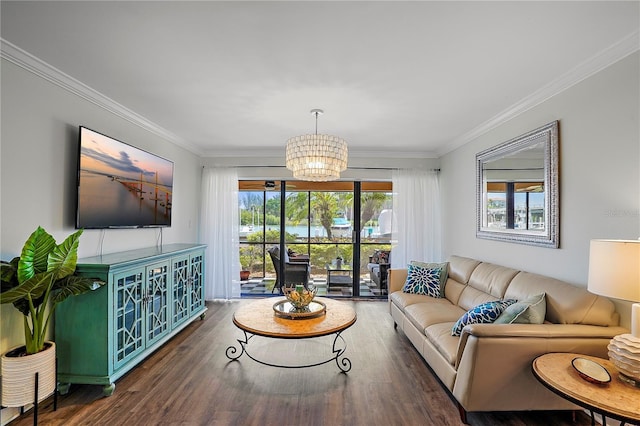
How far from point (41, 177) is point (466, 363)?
3.41 metres

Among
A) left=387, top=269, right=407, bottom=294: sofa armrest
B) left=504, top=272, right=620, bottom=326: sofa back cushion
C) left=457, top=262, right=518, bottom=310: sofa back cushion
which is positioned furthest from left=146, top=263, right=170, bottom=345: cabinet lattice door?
left=504, top=272, right=620, bottom=326: sofa back cushion

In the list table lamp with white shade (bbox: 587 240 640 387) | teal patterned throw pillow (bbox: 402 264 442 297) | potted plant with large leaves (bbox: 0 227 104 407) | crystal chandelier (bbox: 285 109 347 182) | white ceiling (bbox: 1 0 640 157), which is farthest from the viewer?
teal patterned throw pillow (bbox: 402 264 442 297)

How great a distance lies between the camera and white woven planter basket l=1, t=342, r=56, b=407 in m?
2.05

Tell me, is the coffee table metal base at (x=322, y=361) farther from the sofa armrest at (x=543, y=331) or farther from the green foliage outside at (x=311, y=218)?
the green foliage outside at (x=311, y=218)

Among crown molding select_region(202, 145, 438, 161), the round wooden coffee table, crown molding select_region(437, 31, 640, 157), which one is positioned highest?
crown molding select_region(437, 31, 640, 157)

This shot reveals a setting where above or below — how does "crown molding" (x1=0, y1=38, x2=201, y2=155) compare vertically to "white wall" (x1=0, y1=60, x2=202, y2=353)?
above

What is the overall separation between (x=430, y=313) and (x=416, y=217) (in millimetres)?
2402

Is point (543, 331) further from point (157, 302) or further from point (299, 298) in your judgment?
point (157, 302)

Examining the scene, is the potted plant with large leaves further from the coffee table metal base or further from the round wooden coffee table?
the coffee table metal base

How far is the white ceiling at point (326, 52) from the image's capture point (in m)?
1.84

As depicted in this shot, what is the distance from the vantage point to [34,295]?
2096 mm

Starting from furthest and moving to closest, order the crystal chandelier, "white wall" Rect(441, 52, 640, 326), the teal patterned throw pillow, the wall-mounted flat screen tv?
the teal patterned throw pillow < the crystal chandelier < the wall-mounted flat screen tv < "white wall" Rect(441, 52, 640, 326)

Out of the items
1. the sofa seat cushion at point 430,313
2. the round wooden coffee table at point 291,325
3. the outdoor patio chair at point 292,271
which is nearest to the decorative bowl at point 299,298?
the round wooden coffee table at point 291,325

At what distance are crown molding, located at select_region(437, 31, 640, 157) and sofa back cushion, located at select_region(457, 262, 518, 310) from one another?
162 centimetres
